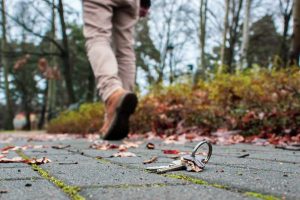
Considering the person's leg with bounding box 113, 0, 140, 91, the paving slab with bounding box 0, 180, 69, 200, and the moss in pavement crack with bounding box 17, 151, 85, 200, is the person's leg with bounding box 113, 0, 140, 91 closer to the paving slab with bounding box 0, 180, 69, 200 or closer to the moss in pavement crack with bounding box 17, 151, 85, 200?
the moss in pavement crack with bounding box 17, 151, 85, 200

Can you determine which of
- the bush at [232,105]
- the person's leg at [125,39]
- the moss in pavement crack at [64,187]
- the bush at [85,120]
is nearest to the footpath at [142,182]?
the moss in pavement crack at [64,187]

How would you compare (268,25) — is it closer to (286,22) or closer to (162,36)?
(286,22)

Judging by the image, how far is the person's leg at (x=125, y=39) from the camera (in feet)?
13.4

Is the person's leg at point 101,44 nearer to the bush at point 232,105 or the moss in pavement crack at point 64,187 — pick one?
the bush at point 232,105

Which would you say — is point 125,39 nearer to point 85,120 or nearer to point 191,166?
point 191,166

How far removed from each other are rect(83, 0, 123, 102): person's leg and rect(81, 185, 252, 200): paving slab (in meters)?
2.44

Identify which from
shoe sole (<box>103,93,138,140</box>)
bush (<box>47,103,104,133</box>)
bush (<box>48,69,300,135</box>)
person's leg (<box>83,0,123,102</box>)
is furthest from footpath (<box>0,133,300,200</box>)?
bush (<box>47,103,104,133</box>)

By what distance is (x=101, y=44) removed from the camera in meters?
3.74

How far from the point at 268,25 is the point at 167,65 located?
31.1ft

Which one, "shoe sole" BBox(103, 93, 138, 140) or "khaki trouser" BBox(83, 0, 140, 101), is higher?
"khaki trouser" BBox(83, 0, 140, 101)

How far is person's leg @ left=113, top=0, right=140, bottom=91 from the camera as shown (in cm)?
409

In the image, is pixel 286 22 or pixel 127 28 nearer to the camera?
pixel 127 28

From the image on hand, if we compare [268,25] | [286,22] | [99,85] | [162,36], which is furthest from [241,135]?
[162,36]

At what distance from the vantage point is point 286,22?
1831 centimetres
